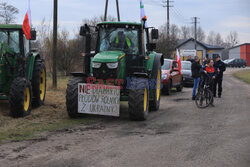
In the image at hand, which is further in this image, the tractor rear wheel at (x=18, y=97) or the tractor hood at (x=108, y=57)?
the tractor hood at (x=108, y=57)

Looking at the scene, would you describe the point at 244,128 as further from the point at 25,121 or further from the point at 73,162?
the point at 25,121

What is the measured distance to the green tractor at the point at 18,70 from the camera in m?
9.16

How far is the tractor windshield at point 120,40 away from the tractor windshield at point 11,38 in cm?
245

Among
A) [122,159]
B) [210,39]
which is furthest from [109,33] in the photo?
[210,39]

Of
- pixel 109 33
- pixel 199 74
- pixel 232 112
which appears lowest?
pixel 232 112

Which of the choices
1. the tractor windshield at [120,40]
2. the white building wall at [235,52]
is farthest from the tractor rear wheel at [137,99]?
the white building wall at [235,52]

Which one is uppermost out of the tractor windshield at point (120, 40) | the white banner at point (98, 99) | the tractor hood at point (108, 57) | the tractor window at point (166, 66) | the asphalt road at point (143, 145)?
the tractor windshield at point (120, 40)

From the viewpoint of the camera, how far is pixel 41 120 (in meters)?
9.38

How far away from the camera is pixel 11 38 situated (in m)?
10.4

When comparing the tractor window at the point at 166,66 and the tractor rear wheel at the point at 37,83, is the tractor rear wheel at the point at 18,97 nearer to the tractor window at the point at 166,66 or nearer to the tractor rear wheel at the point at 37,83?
the tractor rear wheel at the point at 37,83

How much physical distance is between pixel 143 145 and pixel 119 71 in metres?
3.35

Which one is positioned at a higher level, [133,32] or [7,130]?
[133,32]

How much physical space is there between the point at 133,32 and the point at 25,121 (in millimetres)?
4010

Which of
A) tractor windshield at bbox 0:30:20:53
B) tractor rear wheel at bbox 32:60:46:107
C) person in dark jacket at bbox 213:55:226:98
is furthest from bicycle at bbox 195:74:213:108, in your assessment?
tractor windshield at bbox 0:30:20:53
